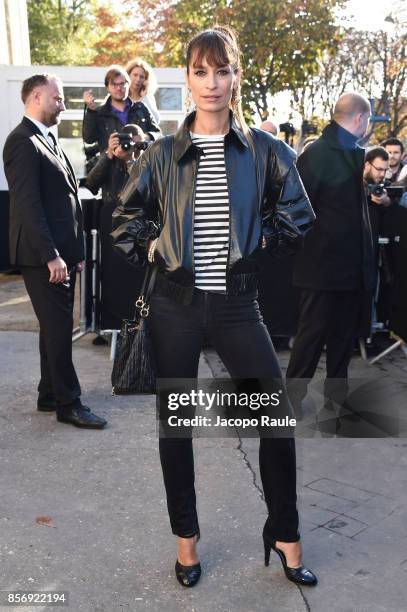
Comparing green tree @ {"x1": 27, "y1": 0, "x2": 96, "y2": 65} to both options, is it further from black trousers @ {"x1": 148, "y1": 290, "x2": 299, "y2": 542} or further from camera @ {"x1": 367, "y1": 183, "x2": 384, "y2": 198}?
black trousers @ {"x1": 148, "y1": 290, "x2": 299, "y2": 542}

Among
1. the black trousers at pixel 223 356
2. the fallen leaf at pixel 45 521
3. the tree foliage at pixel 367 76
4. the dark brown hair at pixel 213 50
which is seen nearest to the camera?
the dark brown hair at pixel 213 50

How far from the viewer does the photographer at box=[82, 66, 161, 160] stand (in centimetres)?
693

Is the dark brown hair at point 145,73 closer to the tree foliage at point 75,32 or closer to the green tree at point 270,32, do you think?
the green tree at point 270,32

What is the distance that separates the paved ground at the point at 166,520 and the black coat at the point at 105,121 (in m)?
3.11

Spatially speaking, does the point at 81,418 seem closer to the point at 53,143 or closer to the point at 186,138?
the point at 53,143

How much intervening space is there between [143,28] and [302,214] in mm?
24340

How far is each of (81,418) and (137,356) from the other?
6.63 feet

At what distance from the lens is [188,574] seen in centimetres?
289

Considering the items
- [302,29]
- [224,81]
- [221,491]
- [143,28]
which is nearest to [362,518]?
[221,491]

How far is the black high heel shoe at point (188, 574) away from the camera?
288cm

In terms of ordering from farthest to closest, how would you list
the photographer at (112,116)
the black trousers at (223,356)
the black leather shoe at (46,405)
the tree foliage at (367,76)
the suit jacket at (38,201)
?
the tree foliage at (367,76)
the photographer at (112,116)
the black leather shoe at (46,405)
the suit jacket at (38,201)
the black trousers at (223,356)

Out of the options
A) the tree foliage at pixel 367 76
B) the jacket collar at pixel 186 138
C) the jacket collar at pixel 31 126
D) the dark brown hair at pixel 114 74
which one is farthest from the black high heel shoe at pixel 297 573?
the tree foliage at pixel 367 76

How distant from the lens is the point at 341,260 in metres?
4.61

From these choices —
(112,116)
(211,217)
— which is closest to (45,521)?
(211,217)
